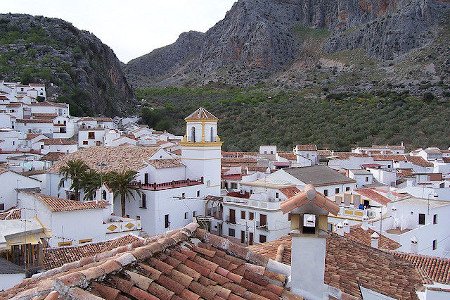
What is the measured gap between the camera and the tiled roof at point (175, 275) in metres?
3.36

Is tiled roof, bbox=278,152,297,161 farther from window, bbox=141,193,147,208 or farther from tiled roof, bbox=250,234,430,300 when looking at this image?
tiled roof, bbox=250,234,430,300

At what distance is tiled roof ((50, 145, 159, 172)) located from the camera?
88.2ft

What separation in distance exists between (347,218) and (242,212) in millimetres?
6174

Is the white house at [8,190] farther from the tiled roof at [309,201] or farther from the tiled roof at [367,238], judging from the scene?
the tiled roof at [309,201]

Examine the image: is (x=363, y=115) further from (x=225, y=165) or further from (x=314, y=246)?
(x=314, y=246)

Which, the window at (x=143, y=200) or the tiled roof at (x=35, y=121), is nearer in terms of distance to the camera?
the window at (x=143, y=200)

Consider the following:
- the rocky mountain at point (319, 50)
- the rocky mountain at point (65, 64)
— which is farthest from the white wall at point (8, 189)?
the rocky mountain at point (319, 50)

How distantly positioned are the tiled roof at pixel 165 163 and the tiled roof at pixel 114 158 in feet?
1.50

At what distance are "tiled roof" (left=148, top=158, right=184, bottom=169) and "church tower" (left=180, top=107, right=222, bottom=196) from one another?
0.45m

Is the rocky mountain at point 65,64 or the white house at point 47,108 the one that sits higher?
the rocky mountain at point 65,64

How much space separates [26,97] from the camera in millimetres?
53562

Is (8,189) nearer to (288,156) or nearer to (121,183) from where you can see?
(121,183)

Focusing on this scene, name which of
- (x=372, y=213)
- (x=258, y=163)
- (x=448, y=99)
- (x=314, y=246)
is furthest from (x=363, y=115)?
(x=314, y=246)

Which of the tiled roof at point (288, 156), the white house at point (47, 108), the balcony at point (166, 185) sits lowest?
the balcony at point (166, 185)
